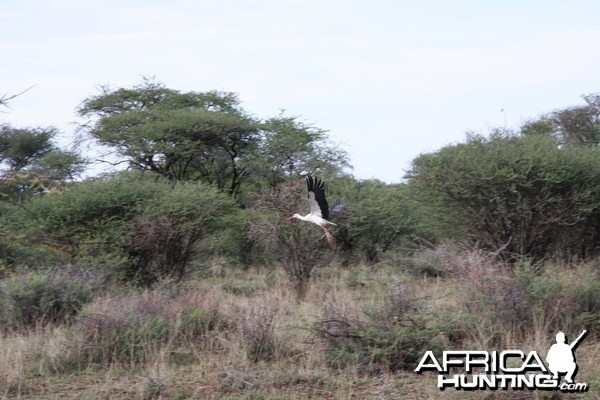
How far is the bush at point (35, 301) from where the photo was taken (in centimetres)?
969

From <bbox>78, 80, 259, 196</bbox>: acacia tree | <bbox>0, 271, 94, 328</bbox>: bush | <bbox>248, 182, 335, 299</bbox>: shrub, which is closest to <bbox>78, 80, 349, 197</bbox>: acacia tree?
<bbox>78, 80, 259, 196</bbox>: acacia tree

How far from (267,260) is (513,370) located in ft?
37.1

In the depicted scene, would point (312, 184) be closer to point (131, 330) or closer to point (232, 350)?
point (232, 350)

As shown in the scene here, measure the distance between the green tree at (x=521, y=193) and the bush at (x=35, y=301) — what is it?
7440mm

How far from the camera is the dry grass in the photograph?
7.15 m

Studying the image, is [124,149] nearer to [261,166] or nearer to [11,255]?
[261,166]

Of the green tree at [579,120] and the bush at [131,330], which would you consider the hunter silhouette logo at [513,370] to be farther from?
the green tree at [579,120]

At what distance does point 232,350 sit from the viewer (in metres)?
8.19

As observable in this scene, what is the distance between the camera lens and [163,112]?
78.1 ft

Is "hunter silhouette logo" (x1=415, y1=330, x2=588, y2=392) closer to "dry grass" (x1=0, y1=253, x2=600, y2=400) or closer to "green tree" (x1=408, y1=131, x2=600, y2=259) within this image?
"dry grass" (x1=0, y1=253, x2=600, y2=400)

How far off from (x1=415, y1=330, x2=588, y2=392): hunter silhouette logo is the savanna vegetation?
0.12 m

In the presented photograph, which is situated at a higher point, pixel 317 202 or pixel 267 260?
pixel 317 202

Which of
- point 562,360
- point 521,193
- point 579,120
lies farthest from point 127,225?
point 579,120

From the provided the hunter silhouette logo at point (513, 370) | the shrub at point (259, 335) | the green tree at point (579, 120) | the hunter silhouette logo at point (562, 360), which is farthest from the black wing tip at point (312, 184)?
the green tree at point (579, 120)
